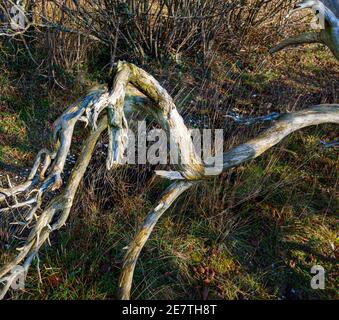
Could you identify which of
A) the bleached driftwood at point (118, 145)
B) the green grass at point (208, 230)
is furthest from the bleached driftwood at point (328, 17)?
the green grass at point (208, 230)

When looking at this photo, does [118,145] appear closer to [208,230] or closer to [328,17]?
[328,17]

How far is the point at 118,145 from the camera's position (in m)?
2.17

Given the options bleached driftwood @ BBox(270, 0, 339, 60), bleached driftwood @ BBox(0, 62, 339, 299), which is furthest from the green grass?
bleached driftwood @ BBox(270, 0, 339, 60)

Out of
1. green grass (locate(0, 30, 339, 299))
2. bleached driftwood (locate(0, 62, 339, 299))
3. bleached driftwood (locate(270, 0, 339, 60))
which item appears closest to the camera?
bleached driftwood (locate(0, 62, 339, 299))

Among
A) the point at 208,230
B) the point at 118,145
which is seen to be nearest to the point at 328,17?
the point at 118,145

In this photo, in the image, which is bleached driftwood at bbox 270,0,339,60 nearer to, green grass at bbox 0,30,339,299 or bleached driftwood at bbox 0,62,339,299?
bleached driftwood at bbox 0,62,339,299

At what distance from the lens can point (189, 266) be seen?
3674 mm

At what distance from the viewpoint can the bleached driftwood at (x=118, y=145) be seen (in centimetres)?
222

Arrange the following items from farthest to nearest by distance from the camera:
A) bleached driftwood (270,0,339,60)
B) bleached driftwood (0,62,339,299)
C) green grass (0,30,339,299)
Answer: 1. green grass (0,30,339,299)
2. bleached driftwood (270,0,339,60)
3. bleached driftwood (0,62,339,299)

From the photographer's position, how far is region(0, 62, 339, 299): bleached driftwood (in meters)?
2.22
